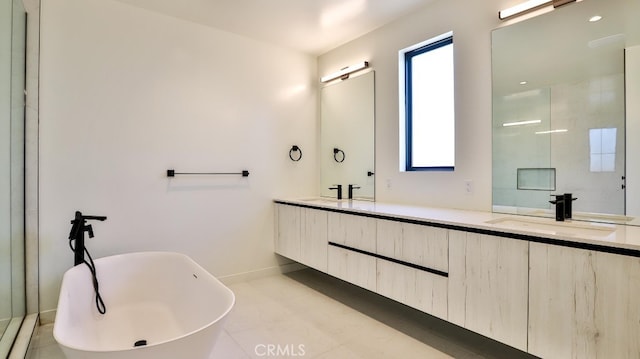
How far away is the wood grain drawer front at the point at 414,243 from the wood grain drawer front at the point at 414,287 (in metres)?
0.07

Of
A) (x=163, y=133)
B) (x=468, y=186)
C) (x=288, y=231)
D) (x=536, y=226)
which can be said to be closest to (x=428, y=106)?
(x=468, y=186)

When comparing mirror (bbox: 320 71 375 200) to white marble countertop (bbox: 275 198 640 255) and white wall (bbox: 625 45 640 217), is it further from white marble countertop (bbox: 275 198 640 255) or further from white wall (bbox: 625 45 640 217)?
white wall (bbox: 625 45 640 217)

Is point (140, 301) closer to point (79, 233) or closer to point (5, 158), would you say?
point (79, 233)

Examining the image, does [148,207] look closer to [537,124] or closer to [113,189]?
[113,189]

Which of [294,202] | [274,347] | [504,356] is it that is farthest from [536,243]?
[294,202]

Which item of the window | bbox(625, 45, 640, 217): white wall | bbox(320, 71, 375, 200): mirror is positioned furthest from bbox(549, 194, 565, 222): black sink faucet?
bbox(320, 71, 375, 200): mirror

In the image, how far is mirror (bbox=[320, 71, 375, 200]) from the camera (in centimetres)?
335

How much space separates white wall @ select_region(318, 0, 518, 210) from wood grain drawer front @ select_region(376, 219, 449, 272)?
623 mm

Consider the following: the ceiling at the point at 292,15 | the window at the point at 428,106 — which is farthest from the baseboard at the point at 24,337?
the window at the point at 428,106

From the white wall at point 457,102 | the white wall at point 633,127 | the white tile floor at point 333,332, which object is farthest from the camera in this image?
the white wall at point 457,102

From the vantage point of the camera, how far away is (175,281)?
2.54 metres

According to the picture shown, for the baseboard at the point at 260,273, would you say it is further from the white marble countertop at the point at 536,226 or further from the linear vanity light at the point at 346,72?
the linear vanity light at the point at 346,72

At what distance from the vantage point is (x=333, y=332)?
232 cm

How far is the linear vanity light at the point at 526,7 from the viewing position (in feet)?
6.86
